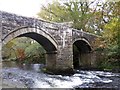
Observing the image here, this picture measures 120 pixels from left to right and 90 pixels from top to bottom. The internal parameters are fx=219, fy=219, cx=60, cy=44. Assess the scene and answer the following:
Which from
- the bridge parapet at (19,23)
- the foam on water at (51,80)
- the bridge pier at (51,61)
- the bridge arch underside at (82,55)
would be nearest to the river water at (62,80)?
the foam on water at (51,80)

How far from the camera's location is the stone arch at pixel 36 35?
771 cm

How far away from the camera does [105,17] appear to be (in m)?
16.5

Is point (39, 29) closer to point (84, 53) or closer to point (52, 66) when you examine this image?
point (52, 66)

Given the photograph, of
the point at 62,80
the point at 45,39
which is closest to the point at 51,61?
the point at 45,39

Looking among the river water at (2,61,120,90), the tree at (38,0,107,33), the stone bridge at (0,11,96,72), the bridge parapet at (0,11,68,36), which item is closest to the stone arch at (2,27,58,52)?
the stone bridge at (0,11,96,72)

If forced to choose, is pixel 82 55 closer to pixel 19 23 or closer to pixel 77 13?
pixel 77 13

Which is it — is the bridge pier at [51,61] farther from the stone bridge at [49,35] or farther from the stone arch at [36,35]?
the stone arch at [36,35]

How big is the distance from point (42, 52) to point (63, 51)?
6477 mm

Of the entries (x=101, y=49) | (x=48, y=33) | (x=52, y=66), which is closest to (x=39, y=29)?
(x=48, y=33)

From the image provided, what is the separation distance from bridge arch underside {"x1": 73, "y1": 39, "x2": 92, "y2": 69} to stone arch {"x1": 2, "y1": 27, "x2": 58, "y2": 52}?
12.4 ft

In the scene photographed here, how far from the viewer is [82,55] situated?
14562 mm

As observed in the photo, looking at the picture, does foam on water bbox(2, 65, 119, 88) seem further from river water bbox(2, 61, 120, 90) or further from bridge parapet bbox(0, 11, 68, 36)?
bridge parapet bbox(0, 11, 68, 36)

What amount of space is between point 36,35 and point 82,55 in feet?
19.3

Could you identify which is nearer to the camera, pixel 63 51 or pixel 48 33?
pixel 48 33
